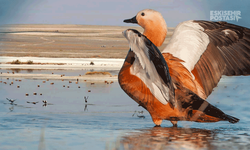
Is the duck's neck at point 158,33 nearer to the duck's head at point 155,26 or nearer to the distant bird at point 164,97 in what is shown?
the duck's head at point 155,26

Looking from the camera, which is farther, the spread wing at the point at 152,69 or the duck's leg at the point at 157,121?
the duck's leg at the point at 157,121

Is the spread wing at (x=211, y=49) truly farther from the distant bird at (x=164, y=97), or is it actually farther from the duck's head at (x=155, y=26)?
the distant bird at (x=164, y=97)

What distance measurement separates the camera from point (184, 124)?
23.6 feet

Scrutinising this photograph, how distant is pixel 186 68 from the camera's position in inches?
257

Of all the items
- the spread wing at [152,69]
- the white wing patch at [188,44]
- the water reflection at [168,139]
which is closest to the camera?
the spread wing at [152,69]

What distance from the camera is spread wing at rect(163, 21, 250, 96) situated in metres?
6.62

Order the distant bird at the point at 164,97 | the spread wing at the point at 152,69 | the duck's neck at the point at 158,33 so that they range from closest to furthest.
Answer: the spread wing at the point at 152,69 < the distant bird at the point at 164,97 < the duck's neck at the point at 158,33

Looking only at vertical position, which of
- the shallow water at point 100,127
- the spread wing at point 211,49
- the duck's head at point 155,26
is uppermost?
the duck's head at point 155,26

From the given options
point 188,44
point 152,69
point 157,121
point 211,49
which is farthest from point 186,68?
point 152,69

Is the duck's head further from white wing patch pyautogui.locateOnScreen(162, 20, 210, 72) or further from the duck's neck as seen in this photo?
white wing patch pyautogui.locateOnScreen(162, 20, 210, 72)

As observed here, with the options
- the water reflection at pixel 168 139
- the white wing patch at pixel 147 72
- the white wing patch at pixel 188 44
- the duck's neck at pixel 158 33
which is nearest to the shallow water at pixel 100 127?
the water reflection at pixel 168 139

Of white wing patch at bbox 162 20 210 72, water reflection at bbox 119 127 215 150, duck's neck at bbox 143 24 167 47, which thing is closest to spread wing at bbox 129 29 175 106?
water reflection at bbox 119 127 215 150

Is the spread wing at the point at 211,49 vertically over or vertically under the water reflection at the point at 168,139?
over

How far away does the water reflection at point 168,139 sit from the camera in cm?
529
